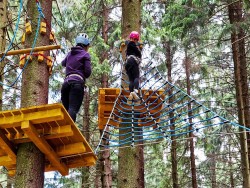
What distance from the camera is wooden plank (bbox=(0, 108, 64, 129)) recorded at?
284 cm

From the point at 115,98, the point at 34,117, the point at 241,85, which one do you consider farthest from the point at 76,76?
the point at 241,85

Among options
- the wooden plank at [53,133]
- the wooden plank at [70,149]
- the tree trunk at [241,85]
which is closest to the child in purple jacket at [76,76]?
the wooden plank at [70,149]

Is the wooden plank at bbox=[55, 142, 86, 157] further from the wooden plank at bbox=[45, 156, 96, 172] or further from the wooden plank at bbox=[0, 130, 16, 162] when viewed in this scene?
the wooden plank at bbox=[0, 130, 16, 162]

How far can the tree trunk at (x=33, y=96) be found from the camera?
312 centimetres

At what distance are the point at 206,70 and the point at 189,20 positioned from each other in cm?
271

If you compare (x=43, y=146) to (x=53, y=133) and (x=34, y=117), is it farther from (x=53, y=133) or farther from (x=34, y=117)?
(x=34, y=117)

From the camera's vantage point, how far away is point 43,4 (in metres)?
3.90

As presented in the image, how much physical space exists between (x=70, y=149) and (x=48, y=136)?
0.26 meters

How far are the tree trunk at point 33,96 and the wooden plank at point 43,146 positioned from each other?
0.09 metres

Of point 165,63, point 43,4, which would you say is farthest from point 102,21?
point 43,4

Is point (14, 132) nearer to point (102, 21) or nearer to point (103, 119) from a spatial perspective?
point (103, 119)

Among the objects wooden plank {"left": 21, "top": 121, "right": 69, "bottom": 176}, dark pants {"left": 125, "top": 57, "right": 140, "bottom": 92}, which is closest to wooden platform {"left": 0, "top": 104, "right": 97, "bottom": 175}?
wooden plank {"left": 21, "top": 121, "right": 69, "bottom": 176}

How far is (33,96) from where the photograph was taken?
11.2 ft

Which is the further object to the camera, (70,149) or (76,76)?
(76,76)
